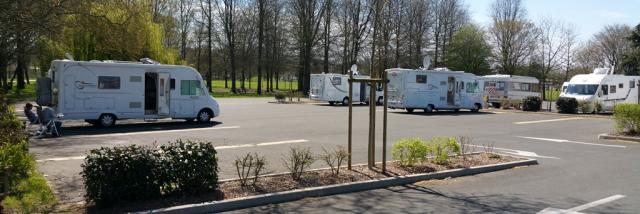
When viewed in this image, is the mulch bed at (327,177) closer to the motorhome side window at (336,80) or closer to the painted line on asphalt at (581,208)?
the painted line on asphalt at (581,208)

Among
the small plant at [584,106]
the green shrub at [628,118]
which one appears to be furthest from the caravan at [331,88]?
the green shrub at [628,118]

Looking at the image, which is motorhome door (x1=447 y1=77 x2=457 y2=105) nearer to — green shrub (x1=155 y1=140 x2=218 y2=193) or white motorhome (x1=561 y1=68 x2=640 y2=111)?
white motorhome (x1=561 y1=68 x2=640 y2=111)

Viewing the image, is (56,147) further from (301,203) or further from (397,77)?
(397,77)

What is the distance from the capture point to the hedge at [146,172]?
21.5 feet

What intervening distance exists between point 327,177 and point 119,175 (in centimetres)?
332

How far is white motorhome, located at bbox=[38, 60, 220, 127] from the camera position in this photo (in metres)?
18.2

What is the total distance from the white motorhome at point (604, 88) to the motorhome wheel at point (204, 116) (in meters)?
20.8

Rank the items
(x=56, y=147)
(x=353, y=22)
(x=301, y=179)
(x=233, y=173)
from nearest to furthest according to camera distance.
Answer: (x=301, y=179)
(x=233, y=173)
(x=56, y=147)
(x=353, y=22)

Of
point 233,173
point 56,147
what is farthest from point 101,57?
point 233,173

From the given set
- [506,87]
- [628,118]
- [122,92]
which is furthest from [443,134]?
[506,87]

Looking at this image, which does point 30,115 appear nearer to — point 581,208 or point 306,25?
point 581,208

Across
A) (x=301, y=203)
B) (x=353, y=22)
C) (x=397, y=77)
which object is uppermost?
(x=353, y=22)

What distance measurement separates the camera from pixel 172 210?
6.64 metres

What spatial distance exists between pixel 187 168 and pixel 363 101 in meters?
31.4
